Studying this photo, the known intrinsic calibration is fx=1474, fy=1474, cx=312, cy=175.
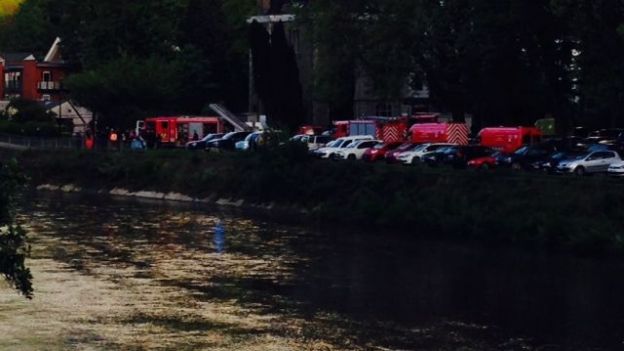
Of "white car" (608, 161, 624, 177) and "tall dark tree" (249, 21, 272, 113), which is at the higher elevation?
"tall dark tree" (249, 21, 272, 113)

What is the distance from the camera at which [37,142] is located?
4471 inches

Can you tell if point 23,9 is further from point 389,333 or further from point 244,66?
point 389,333

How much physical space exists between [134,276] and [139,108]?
227 ft

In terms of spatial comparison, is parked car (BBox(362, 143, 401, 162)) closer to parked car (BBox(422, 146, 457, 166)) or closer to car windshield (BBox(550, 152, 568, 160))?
parked car (BBox(422, 146, 457, 166))

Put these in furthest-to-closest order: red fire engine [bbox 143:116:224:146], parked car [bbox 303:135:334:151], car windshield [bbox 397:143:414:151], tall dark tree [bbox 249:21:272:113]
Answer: tall dark tree [bbox 249:21:272:113] < red fire engine [bbox 143:116:224:146] < parked car [bbox 303:135:334:151] < car windshield [bbox 397:143:414:151]

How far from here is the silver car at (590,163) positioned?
76.4 meters

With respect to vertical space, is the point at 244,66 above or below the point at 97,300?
above

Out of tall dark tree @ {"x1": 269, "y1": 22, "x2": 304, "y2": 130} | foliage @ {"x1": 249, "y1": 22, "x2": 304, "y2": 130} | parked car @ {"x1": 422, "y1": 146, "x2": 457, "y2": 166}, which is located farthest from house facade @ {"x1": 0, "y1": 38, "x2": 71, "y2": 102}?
parked car @ {"x1": 422, "y1": 146, "x2": 457, "y2": 166}

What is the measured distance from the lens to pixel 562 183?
69.2 metres

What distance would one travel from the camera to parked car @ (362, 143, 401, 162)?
91.1m

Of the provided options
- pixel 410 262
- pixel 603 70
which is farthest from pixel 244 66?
pixel 410 262

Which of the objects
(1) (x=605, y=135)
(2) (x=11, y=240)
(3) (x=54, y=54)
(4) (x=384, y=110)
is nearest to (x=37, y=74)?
(3) (x=54, y=54)

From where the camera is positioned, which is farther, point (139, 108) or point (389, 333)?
point (139, 108)

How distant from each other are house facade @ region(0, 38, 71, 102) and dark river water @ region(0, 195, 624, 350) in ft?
265
